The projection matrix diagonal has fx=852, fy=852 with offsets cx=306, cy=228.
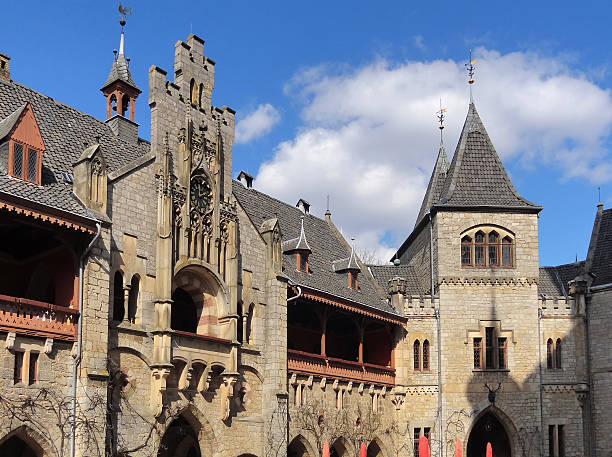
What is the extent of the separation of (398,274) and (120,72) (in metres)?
15.7

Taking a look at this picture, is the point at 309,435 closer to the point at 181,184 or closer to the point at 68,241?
the point at 181,184

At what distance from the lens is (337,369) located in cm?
3334

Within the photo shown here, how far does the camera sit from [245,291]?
29.2 meters

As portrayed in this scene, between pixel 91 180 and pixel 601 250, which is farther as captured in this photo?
pixel 601 250

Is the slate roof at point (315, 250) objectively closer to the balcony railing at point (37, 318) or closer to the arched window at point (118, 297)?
the arched window at point (118, 297)

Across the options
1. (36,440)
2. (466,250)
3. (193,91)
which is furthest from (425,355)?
(36,440)

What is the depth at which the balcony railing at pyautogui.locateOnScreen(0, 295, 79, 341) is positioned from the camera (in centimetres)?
2077

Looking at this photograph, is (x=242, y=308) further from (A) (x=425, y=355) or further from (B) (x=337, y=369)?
(A) (x=425, y=355)

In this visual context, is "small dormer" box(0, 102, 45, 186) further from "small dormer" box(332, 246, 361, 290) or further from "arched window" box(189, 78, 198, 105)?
"small dormer" box(332, 246, 361, 290)

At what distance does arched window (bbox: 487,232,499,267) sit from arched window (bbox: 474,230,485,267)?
258mm

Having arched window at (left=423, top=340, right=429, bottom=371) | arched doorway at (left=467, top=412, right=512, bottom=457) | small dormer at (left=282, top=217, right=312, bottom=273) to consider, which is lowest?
arched doorway at (left=467, top=412, right=512, bottom=457)

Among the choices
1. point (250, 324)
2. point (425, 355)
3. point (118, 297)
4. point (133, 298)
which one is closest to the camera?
point (118, 297)

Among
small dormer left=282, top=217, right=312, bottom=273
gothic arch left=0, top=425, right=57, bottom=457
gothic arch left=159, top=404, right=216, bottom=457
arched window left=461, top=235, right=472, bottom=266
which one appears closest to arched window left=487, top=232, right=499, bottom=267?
arched window left=461, top=235, right=472, bottom=266

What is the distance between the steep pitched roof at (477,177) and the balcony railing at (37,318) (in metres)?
19.7
